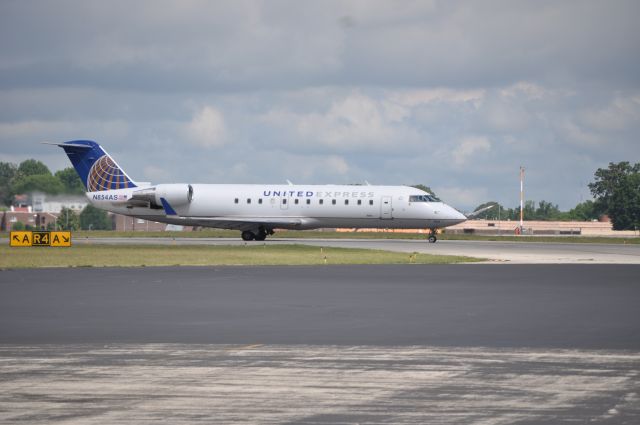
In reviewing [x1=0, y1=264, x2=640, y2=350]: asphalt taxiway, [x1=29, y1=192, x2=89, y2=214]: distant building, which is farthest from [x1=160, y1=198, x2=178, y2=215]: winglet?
[x1=0, y1=264, x2=640, y2=350]: asphalt taxiway

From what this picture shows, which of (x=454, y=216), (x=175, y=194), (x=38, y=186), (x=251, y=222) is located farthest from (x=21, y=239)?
(x=454, y=216)

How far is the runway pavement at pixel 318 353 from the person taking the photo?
434 inches

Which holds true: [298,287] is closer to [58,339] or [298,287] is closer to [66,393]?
[58,339]

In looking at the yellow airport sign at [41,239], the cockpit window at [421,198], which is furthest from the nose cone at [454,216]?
the yellow airport sign at [41,239]

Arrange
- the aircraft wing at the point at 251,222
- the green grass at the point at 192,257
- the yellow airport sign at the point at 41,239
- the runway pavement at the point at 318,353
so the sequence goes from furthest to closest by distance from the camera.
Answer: the aircraft wing at the point at 251,222
the yellow airport sign at the point at 41,239
the green grass at the point at 192,257
the runway pavement at the point at 318,353

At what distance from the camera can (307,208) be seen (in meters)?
69.5

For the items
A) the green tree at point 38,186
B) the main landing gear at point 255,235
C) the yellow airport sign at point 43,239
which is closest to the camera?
the yellow airport sign at point 43,239

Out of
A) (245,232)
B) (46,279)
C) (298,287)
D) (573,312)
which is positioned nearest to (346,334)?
(573,312)

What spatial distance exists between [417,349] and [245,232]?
180 feet

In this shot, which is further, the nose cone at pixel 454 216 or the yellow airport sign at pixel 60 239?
the nose cone at pixel 454 216

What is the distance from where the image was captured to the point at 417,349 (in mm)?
15914

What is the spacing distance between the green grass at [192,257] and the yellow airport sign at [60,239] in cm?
142

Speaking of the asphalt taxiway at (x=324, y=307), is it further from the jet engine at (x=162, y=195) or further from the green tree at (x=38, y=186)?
the green tree at (x=38, y=186)

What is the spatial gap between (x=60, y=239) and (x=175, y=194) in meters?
16.1
